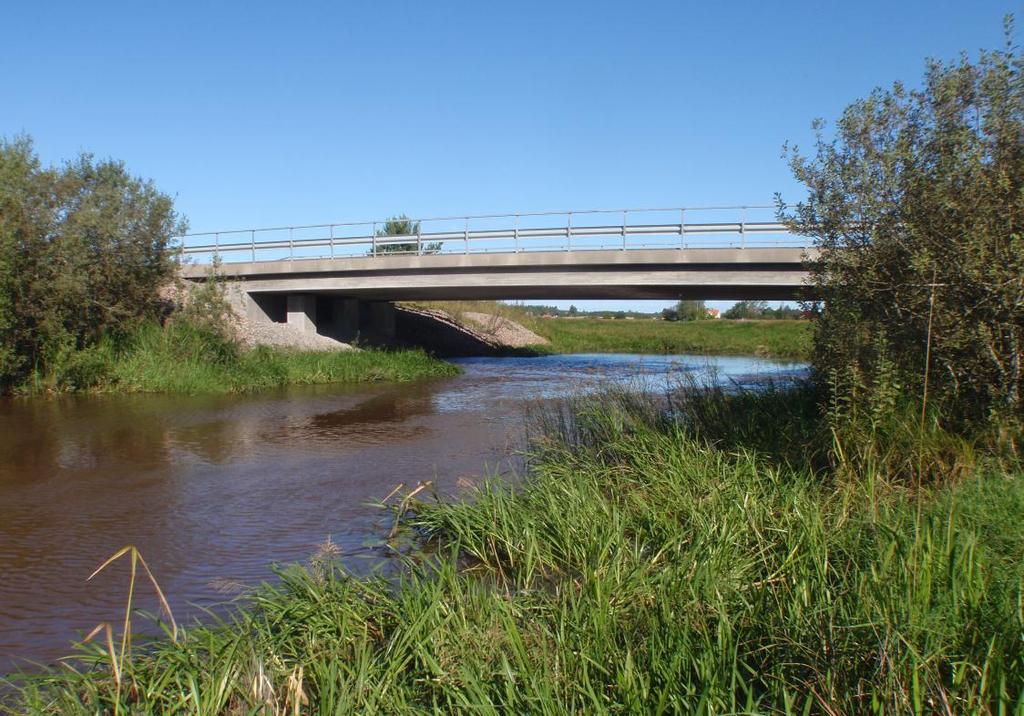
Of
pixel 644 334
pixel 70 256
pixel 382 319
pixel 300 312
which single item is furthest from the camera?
pixel 644 334

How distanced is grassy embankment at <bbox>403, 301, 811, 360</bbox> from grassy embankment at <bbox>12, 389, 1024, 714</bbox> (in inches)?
1506

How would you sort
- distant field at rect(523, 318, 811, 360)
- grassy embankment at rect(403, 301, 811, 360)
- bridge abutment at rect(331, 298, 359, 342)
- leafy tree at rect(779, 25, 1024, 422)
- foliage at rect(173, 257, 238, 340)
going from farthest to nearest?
distant field at rect(523, 318, 811, 360) < grassy embankment at rect(403, 301, 811, 360) < bridge abutment at rect(331, 298, 359, 342) < foliage at rect(173, 257, 238, 340) < leafy tree at rect(779, 25, 1024, 422)

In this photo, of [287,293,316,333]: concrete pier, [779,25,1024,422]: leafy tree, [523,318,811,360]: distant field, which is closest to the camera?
[779,25,1024,422]: leafy tree

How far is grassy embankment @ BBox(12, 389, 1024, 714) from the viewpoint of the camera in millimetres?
3268

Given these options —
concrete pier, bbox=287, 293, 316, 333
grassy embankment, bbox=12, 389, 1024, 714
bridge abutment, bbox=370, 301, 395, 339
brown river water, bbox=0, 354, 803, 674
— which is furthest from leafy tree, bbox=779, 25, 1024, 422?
bridge abutment, bbox=370, 301, 395, 339

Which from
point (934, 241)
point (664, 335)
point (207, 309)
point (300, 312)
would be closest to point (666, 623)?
point (934, 241)

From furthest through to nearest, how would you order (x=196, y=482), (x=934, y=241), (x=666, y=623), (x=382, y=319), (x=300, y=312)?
(x=382, y=319), (x=300, y=312), (x=196, y=482), (x=934, y=241), (x=666, y=623)

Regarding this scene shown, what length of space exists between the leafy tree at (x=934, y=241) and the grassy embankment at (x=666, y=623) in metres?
0.80

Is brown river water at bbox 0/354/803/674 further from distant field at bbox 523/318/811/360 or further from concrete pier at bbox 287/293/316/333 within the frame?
distant field at bbox 523/318/811/360

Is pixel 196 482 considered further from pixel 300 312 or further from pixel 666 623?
pixel 300 312

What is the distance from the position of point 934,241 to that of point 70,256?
857 inches

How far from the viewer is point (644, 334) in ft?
186

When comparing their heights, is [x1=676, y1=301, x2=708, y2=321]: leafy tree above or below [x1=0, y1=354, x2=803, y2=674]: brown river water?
above

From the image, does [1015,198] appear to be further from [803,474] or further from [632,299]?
[632,299]
